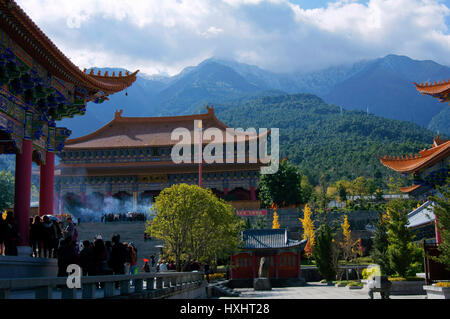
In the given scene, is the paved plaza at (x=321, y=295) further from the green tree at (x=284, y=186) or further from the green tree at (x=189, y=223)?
the green tree at (x=284, y=186)

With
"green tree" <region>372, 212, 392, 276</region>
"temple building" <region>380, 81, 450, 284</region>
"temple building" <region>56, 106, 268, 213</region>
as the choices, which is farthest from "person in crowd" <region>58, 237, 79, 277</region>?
"temple building" <region>56, 106, 268, 213</region>

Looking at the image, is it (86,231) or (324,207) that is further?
(324,207)

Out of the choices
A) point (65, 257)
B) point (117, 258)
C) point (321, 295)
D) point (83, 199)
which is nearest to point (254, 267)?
point (321, 295)

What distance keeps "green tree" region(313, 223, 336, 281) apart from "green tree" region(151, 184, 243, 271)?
9.68 m

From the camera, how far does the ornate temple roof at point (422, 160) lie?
2505 centimetres

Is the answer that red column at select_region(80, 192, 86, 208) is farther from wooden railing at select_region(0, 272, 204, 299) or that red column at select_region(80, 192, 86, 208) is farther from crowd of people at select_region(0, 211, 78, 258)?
crowd of people at select_region(0, 211, 78, 258)

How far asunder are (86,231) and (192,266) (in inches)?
769

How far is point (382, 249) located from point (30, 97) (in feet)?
64.6

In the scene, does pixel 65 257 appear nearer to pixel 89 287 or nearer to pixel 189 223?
pixel 89 287

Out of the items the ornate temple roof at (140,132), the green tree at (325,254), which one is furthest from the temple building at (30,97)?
the ornate temple roof at (140,132)

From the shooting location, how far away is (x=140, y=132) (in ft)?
197
